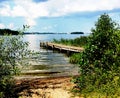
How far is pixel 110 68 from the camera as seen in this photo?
15.5 m

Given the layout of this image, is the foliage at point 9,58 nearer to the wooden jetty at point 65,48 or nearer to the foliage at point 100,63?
the foliage at point 100,63

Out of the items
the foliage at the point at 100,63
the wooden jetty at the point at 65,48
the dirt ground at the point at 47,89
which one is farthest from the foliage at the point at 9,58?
the wooden jetty at the point at 65,48

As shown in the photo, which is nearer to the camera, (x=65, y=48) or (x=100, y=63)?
(x=100, y=63)

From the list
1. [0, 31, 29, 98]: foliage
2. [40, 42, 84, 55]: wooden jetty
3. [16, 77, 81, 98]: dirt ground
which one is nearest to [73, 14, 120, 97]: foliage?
[16, 77, 81, 98]: dirt ground

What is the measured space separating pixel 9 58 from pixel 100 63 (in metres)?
4.32

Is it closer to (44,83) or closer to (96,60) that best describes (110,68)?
(96,60)

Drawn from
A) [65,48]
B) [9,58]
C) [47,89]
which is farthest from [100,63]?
[65,48]

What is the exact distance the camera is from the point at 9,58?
1588cm

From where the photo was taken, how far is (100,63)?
15703 millimetres

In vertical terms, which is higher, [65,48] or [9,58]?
[9,58]

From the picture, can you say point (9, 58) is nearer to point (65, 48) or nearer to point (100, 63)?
point (100, 63)

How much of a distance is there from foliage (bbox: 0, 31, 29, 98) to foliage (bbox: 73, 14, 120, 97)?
296 centimetres

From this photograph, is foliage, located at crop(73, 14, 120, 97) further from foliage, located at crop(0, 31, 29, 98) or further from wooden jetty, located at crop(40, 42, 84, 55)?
wooden jetty, located at crop(40, 42, 84, 55)

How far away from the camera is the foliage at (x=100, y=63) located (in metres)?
14.9
